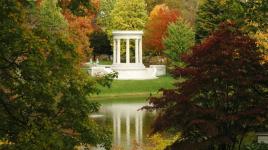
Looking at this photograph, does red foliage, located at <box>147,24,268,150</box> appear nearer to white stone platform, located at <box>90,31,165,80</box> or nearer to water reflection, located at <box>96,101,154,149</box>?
water reflection, located at <box>96,101,154,149</box>

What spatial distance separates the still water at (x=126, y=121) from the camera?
25.5m

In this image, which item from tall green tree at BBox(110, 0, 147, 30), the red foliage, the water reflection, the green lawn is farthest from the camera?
tall green tree at BBox(110, 0, 147, 30)

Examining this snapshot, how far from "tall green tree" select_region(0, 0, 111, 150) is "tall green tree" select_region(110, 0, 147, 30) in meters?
53.0

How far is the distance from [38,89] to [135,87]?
41.9 meters

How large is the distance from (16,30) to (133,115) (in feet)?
86.4

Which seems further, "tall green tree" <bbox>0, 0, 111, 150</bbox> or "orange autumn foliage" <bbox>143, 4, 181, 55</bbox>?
"orange autumn foliage" <bbox>143, 4, 181, 55</bbox>

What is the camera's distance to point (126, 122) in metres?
32.3

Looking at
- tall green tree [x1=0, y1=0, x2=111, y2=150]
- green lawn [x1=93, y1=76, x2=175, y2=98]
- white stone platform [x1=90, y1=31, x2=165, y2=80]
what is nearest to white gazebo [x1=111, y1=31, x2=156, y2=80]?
white stone platform [x1=90, y1=31, x2=165, y2=80]

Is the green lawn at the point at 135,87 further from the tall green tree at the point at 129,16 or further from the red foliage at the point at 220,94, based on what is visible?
the red foliage at the point at 220,94

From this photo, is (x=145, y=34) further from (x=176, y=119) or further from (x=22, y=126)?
(x=22, y=126)

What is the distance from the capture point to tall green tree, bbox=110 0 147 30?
212 ft

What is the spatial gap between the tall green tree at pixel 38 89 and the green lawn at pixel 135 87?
35244 mm

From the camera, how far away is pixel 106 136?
12047 mm

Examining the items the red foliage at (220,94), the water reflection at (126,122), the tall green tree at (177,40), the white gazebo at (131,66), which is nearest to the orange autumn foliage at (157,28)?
the white gazebo at (131,66)
